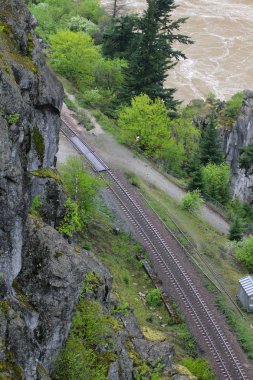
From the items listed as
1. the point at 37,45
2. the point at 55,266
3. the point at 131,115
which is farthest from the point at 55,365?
the point at 131,115

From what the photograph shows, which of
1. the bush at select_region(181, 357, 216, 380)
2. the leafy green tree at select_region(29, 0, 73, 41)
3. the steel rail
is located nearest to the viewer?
the bush at select_region(181, 357, 216, 380)

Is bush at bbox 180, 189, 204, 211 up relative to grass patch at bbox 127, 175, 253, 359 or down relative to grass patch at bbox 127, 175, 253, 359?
up

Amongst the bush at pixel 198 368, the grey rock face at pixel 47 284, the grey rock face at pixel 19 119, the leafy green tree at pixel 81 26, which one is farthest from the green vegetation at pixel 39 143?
the leafy green tree at pixel 81 26

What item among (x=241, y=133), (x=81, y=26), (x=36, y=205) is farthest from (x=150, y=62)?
(x=36, y=205)

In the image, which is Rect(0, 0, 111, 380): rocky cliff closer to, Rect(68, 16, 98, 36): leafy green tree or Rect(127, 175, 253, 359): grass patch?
Rect(127, 175, 253, 359): grass patch

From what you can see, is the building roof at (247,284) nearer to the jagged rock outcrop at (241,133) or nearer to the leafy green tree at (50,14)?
the jagged rock outcrop at (241,133)

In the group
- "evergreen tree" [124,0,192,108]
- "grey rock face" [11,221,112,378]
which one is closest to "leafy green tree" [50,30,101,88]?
"evergreen tree" [124,0,192,108]

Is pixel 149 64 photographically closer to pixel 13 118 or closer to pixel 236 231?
pixel 236 231
